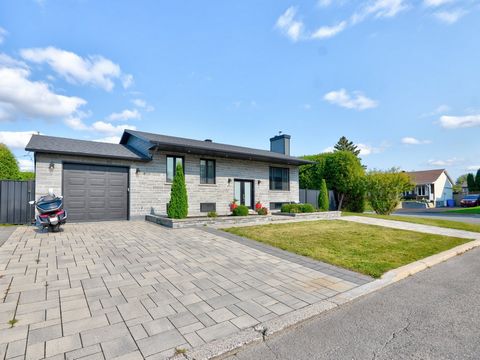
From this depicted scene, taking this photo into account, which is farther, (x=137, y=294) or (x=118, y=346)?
(x=137, y=294)

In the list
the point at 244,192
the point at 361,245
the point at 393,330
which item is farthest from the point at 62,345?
the point at 244,192

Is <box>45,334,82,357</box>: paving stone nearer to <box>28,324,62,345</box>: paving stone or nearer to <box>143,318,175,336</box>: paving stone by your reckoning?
<box>28,324,62,345</box>: paving stone

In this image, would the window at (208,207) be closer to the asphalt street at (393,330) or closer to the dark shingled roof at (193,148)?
the dark shingled roof at (193,148)

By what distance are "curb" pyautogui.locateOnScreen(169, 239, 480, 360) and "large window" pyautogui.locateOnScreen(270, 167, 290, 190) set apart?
12.3m

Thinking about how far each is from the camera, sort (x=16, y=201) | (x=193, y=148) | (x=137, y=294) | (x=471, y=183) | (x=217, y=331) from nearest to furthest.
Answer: (x=217, y=331) → (x=137, y=294) → (x=16, y=201) → (x=193, y=148) → (x=471, y=183)

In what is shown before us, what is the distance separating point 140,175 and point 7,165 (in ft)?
42.0

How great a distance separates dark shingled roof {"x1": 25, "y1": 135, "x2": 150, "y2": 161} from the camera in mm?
9836

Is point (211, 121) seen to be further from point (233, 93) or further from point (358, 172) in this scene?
point (358, 172)

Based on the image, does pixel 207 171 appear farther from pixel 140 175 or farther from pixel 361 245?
pixel 361 245

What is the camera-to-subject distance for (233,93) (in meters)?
13.1

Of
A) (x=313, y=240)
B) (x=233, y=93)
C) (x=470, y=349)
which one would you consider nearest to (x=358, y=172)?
(x=233, y=93)

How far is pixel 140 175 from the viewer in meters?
12.0

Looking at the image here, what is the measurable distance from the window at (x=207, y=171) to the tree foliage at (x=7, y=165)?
14353 millimetres

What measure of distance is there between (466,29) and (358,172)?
14429 millimetres
